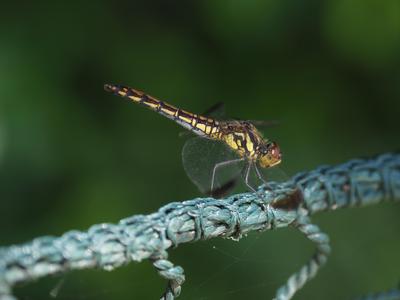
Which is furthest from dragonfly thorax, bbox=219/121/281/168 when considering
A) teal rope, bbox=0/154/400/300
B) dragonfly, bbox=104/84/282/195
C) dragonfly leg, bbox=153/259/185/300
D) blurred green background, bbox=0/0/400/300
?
dragonfly leg, bbox=153/259/185/300

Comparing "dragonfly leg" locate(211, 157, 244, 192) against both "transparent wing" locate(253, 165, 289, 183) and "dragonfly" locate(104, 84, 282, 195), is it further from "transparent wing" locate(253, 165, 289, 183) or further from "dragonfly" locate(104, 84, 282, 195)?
"transparent wing" locate(253, 165, 289, 183)

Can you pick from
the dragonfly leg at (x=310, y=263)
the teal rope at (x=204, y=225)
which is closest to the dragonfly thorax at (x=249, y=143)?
the teal rope at (x=204, y=225)

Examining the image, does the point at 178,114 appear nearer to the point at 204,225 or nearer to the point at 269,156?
the point at 269,156

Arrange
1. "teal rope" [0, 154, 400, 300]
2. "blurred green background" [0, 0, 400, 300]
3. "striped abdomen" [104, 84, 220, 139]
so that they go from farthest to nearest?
"blurred green background" [0, 0, 400, 300] → "striped abdomen" [104, 84, 220, 139] → "teal rope" [0, 154, 400, 300]

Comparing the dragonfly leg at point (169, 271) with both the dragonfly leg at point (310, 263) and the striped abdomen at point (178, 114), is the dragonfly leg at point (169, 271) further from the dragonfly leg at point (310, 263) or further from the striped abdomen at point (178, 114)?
the striped abdomen at point (178, 114)

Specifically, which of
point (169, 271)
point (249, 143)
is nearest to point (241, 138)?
point (249, 143)

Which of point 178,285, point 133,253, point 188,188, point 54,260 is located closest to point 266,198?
point 178,285
